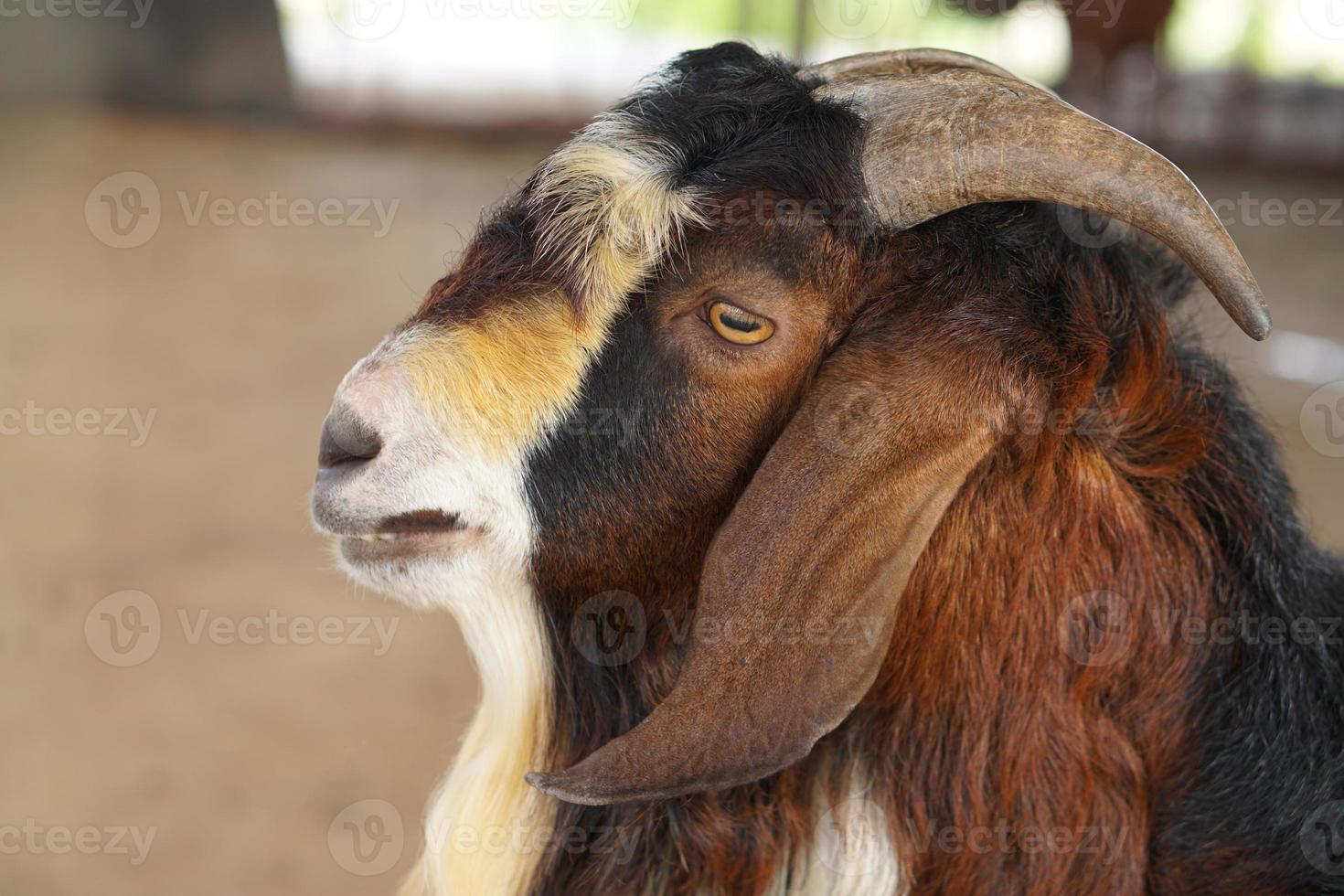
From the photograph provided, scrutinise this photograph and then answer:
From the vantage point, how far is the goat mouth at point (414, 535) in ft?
6.53

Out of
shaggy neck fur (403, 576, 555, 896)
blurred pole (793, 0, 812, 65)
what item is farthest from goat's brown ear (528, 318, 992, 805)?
blurred pole (793, 0, 812, 65)

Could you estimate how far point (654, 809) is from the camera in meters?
2.15

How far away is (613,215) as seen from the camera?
1.96m

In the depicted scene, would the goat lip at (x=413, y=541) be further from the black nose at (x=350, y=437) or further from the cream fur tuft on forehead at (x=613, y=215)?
the cream fur tuft on forehead at (x=613, y=215)

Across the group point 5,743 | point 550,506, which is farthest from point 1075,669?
point 5,743

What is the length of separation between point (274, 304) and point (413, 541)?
4870 mm

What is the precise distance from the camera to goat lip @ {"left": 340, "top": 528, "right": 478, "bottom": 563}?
2.02m

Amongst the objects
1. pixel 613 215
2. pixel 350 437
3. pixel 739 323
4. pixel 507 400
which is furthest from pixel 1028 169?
pixel 350 437

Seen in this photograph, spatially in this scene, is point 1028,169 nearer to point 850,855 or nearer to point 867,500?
point 867,500

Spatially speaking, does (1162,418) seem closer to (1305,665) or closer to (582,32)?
(1305,665)

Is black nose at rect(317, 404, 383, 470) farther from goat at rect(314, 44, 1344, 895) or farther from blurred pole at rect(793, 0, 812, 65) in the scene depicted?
blurred pole at rect(793, 0, 812, 65)

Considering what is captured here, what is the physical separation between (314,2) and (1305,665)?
9.11 metres

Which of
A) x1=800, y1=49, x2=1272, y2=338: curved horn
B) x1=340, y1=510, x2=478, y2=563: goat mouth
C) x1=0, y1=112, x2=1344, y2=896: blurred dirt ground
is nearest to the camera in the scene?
x1=800, y1=49, x2=1272, y2=338: curved horn

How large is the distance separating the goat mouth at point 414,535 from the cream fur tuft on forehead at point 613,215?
424 mm
